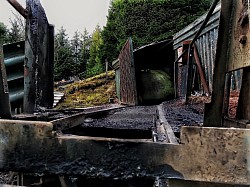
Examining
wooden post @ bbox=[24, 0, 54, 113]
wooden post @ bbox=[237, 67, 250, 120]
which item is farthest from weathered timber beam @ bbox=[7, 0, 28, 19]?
wooden post @ bbox=[237, 67, 250, 120]

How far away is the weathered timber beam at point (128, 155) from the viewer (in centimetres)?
102

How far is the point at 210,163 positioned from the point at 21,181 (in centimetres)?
170

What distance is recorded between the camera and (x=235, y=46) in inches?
Answer: 58.9

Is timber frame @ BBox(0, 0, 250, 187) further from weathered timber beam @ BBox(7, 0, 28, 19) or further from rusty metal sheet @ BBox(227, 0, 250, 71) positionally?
weathered timber beam @ BBox(7, 0, 28, 19)

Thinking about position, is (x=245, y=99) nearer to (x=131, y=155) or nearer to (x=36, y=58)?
→ (x=131, y=155)

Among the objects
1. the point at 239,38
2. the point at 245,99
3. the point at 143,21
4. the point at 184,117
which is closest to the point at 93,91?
the point at 143,21

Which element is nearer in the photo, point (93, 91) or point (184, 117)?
point (184, 117)

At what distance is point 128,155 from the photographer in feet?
3.76

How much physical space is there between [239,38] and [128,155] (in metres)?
0.83

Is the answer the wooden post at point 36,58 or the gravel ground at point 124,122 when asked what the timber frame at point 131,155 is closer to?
the gravel ground at point 124,122

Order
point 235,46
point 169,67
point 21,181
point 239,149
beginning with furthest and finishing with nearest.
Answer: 1. point 169,67
2. point 21,181
3. point 235,46
4. point 239,149

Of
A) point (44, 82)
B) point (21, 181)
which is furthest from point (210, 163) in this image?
Result: point (44, 82)

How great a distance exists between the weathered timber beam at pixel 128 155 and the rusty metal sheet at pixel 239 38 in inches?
20.6

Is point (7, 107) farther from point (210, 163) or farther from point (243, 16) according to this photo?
point (243, 16)
